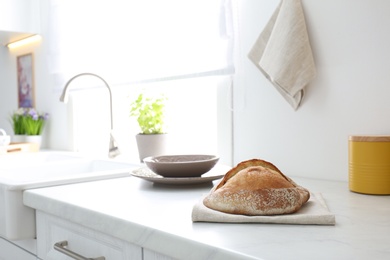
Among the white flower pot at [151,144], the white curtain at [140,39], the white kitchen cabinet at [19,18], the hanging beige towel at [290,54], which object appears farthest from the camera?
the white kitchen cabinet at [19,18]

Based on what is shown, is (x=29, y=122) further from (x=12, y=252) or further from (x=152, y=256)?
(x=152, y=256)

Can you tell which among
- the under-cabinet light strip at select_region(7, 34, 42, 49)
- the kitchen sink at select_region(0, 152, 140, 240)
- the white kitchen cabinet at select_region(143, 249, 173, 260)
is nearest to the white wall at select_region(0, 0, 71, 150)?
the under-cabinet light strip at select_region(7, 34, 42, 49)

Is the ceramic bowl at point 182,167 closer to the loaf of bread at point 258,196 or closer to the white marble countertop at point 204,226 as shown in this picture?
the white marble countertop at point 204,226

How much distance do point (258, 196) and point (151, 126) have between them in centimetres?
110

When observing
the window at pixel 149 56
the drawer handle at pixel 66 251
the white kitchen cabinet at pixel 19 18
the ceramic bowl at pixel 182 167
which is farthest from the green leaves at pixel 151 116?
the white kitchen cabinet at pixel 19 18

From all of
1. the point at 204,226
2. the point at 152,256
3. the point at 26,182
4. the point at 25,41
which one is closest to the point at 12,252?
the point at 26,182

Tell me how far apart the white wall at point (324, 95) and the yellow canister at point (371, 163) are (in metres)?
0.17

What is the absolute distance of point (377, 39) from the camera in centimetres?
120

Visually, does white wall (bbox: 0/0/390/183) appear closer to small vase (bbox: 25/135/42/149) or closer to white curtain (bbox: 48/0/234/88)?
white curtain (bbox: 48/0/234/88)

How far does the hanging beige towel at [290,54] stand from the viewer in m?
1.33

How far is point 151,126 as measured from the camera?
1.89 m

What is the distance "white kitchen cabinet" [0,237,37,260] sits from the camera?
1310mm

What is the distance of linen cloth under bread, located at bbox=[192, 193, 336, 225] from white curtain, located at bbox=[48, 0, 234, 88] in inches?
33.4

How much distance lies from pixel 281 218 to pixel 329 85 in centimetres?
64
